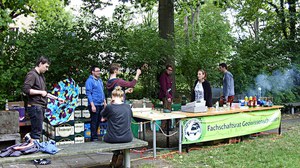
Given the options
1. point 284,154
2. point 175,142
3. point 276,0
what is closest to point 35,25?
point 175,142

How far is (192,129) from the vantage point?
657cm

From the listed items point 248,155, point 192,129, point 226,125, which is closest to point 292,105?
point 226,125

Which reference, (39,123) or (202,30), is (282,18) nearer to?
(202,30)

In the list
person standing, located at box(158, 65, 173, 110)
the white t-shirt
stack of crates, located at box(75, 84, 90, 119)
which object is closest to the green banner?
the white t-shirt

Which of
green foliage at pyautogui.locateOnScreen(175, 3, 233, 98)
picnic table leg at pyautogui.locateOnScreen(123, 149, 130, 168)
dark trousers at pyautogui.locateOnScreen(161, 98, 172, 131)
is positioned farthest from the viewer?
green foliage at pyautogui.locateOnScreen(175, 3, 233, 98)

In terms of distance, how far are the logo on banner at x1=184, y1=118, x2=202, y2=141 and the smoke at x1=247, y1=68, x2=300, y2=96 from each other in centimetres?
604

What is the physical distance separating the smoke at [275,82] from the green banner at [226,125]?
3950mm

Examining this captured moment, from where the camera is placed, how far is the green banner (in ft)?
21.5

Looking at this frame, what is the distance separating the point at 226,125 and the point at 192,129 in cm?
98

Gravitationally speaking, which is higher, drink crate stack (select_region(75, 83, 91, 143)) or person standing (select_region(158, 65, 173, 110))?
person standing (select_region(158, 65, 173, 110))

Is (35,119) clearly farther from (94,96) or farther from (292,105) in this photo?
(292,105)

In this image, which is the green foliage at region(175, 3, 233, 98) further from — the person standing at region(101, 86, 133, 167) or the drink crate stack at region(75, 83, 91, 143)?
the person standing at region(101, 86, 133, 167)

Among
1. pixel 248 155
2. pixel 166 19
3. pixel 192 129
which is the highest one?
pixel 166 19

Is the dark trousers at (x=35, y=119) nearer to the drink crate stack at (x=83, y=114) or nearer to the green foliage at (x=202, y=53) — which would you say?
the drink crate stack at (x=83, y=114)
